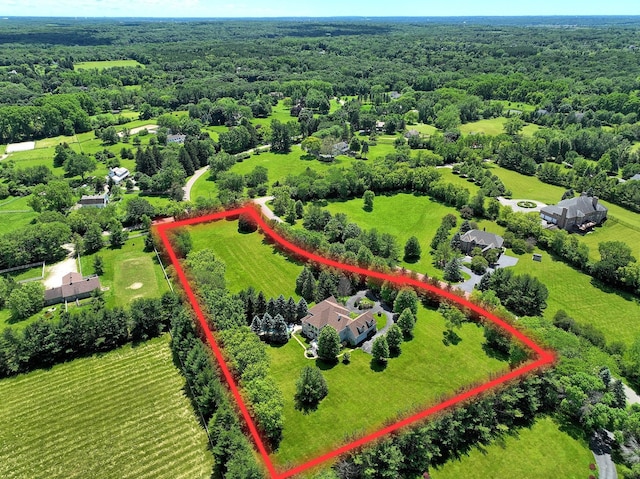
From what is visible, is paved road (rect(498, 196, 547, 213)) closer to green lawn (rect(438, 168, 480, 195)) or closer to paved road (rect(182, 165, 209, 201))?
green lawn (rect(438, 168, 480, 195))

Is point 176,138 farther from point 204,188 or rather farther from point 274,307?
point 274,307

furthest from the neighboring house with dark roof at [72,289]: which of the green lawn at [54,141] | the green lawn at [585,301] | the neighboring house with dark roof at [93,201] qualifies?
the green lawn at [54,141]

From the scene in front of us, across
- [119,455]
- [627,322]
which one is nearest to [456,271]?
[627,322]

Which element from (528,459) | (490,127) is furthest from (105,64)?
(528,459)

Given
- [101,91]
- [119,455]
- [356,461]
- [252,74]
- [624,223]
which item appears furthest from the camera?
[252,74]

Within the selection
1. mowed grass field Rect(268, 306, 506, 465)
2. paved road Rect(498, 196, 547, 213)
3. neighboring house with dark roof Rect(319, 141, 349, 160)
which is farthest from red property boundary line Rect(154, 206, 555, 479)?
neighboring house with dark roof Rect(319, 141, 349, 160)

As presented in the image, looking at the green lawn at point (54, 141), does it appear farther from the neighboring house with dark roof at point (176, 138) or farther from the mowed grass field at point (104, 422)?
the mowed grass field at point (104, 422)

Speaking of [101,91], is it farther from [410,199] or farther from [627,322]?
[627,322]
